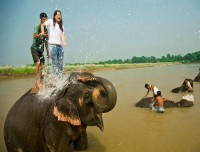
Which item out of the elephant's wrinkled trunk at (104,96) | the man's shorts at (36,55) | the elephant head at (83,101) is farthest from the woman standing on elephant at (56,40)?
the elephant's wrinkled trunk at (104,96)

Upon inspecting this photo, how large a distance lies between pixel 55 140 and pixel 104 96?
1.02 metres

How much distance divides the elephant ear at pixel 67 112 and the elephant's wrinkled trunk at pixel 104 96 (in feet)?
1.11

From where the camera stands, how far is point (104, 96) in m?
3.88

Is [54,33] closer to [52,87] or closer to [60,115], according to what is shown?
[52,87]

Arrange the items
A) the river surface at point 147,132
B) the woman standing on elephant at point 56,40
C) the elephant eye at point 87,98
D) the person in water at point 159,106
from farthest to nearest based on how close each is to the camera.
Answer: the person in water at point 159,106
the woman standing on elephant at point 56,40
the river surface at point 147,132
the elephant eye at point 87,98

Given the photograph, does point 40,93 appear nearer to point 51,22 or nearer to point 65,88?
point 65,88

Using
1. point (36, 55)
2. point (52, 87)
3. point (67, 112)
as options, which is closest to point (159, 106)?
point (36, 55)

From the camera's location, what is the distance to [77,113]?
4008 mm

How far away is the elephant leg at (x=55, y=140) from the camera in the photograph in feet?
13.4

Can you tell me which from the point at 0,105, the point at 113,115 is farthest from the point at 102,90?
the point at 0,105

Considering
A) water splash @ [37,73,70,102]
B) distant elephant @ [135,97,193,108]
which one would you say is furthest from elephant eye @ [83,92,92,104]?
distant elephant @ [135,97,193,108]

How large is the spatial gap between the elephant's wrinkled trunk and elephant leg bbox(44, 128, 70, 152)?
72cm

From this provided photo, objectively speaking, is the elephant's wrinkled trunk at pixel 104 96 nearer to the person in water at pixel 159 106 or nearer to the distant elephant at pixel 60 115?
the distant elephant at pixel 60 115

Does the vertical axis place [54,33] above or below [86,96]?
above
